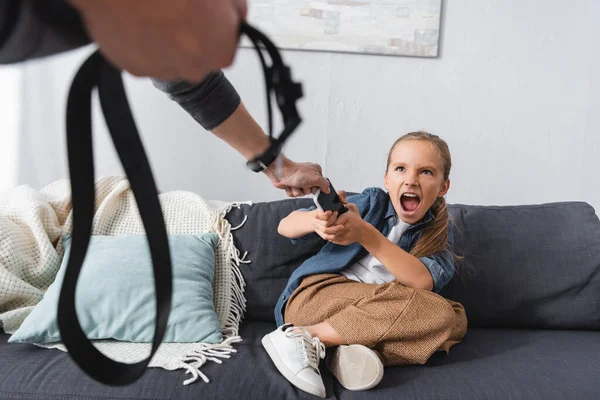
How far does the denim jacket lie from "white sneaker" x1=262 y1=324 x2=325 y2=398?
0.71 feet

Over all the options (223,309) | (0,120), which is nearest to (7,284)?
(223,309)

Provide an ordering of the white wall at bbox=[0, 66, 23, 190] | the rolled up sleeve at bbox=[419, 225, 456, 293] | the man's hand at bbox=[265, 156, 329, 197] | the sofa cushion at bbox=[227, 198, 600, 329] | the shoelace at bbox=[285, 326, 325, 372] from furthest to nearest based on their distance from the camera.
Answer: the white wall at bbox=[0, 66, 23, 190], the sofa cushion at bbox=[227, 198, 600, 329], the rolled up sleeve at bbox=[419, 225, 456, 293], the shoelace at bbox=[285, 326, 325, 372], the man's hand at bbox=[265, 156, 329, 197]

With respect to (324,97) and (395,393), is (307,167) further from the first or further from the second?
(324,97)

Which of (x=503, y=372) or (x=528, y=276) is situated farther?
(x=528, y=276)

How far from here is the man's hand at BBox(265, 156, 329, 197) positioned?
2.98ft

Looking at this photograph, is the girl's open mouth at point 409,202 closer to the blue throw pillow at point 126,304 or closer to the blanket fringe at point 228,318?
the blanket fringe at point 228,318

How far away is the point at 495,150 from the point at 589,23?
55cm

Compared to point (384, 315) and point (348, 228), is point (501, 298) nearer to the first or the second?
point (384, 315)

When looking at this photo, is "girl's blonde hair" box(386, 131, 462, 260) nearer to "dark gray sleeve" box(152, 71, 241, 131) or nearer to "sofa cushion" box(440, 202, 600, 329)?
"sofa cushion" box(440, 202, 600, 329)

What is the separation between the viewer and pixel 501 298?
1.67 meters

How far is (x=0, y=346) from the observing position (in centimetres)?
132

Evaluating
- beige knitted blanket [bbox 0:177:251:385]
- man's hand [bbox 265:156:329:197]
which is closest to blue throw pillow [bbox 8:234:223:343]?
beige knitted blanket [bbox 0:177:251:385]

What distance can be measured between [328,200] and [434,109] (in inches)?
39.2

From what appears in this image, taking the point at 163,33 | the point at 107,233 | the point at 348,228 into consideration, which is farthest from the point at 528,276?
the point at 163,33
